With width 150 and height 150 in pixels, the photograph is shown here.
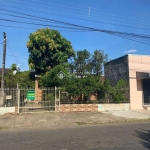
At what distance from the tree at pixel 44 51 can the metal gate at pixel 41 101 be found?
8069 mm

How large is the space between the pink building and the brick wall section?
129 inches

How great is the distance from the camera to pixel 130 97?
16.8m

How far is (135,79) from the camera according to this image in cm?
1728

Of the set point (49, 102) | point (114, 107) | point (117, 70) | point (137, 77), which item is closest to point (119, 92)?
point (114, 107)

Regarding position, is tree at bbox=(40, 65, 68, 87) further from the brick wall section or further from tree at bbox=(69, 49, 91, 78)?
tree at bbox=(69, 49, 91, 78)

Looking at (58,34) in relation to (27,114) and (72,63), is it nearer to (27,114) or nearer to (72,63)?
(72,63)

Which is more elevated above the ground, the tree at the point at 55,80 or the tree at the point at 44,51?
the tree at the point at 44,51

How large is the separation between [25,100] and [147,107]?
9.73 meters

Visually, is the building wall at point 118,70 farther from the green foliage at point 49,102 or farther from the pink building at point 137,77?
the green foliage at point 49,102

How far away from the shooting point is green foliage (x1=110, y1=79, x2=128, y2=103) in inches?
635

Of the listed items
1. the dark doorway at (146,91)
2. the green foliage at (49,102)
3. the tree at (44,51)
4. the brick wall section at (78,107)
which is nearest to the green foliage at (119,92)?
the brick wall section at (78,107)

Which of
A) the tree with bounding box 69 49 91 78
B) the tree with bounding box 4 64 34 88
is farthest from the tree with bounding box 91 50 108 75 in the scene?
the tree with bounding box 4 64 34 88

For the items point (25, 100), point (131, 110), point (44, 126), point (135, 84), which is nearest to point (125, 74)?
point (135, 84)

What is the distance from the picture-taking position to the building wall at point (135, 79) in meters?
17.0
